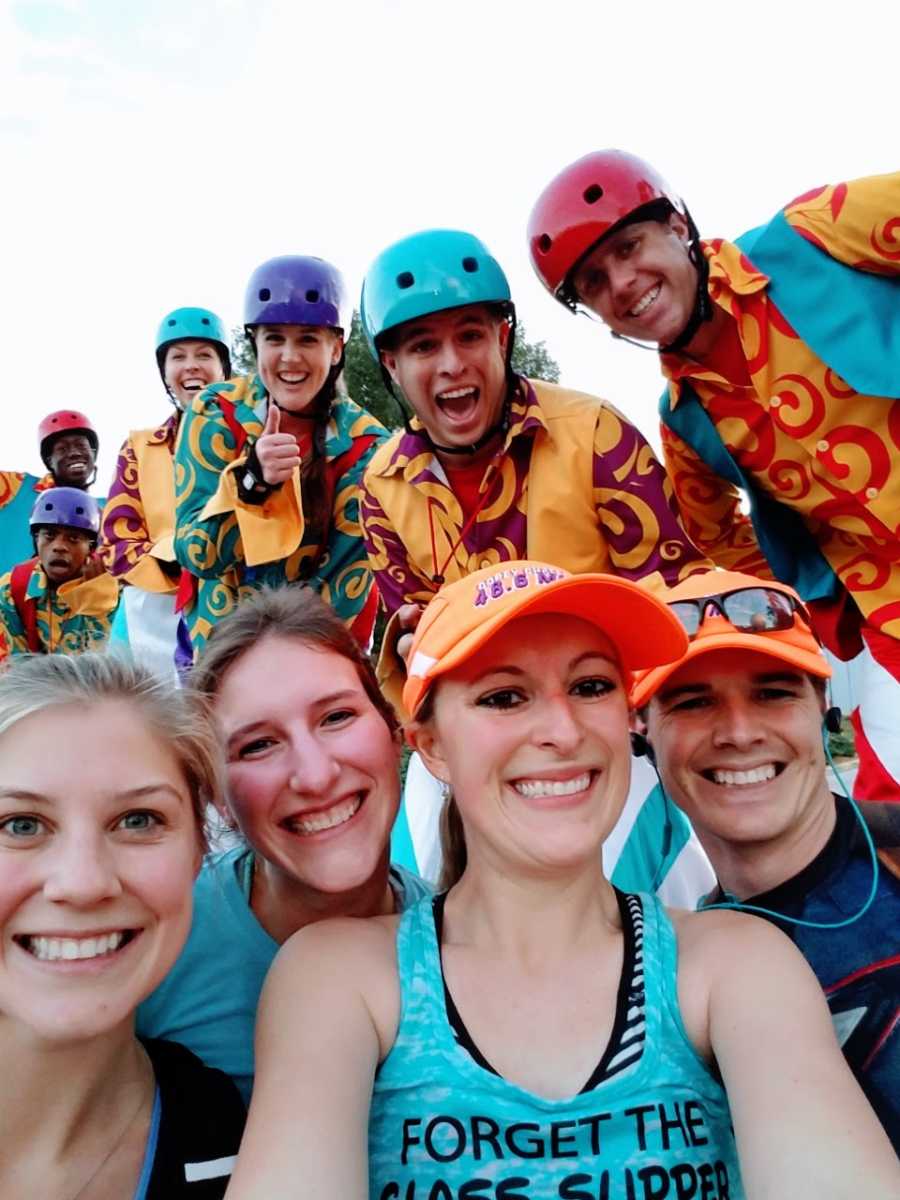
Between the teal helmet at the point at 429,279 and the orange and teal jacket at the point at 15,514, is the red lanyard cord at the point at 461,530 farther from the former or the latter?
the orange and teal jacket at the point at 15,514

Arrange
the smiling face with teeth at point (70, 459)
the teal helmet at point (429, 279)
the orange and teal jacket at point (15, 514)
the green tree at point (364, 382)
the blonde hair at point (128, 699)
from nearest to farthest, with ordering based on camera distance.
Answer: the blonde hair at point (128, 699)
the teal helmet at point (429, 279)
the smiling face with teeth at point (70, 459)
the orange and teal jacket at point (15, 514)
the green tree at point (364, 382)

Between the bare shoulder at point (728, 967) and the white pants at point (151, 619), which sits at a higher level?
the white pants at point (151, 619)

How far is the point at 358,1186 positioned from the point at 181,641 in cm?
385

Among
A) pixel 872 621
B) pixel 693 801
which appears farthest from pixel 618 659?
pixel 872 621

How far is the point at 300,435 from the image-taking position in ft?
16.1

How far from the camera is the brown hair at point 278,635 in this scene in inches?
110

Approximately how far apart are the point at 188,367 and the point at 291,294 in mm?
2793

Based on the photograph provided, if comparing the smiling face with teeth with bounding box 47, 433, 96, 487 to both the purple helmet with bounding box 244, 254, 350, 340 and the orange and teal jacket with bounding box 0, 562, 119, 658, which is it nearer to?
the orange and teal jacket with bounding box 0, 562, 119, 658

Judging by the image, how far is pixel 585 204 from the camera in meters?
3.73

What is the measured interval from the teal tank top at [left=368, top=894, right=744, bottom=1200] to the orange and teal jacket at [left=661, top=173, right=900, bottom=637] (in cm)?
230

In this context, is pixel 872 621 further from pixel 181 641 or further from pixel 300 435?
pixel 181 641

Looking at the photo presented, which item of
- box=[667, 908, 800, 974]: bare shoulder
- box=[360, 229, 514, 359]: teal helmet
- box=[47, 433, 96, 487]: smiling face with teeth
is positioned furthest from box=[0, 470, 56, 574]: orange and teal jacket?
box=[667, 908, 800, 974]: bare shoulder

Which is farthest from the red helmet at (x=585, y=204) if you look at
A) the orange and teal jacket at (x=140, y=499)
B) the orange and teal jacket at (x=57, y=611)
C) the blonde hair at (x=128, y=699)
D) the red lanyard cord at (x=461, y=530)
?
the orange and teal jacket at (x=57, y=611)

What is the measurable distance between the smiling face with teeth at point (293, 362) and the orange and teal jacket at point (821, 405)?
1.79 metres
